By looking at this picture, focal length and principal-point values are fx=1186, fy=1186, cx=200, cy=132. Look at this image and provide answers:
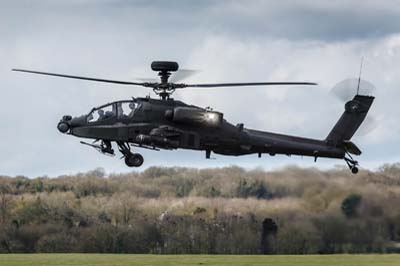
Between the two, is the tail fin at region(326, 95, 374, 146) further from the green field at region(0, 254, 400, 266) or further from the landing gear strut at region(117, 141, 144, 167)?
the green field at region(0, 254, 400, 266)

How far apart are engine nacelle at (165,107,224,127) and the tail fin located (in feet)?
16.9

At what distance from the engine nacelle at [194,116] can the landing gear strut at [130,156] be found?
1.61m

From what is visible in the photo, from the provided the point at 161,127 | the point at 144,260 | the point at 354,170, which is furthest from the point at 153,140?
the point at 144,260

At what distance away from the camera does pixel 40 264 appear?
323 ft

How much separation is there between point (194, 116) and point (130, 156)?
245cm

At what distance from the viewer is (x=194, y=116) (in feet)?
126

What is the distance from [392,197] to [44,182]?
5058 cm

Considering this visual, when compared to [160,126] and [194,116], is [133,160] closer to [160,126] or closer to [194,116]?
[160,126]

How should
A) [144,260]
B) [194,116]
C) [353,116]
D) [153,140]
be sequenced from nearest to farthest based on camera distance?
[153,140], [194,116], [353,116], [144,260]

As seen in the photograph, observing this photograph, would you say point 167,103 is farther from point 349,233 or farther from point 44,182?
point 44,182

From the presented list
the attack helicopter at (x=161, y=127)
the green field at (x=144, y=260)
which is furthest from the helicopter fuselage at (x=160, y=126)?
the green field at (x=144, y=260)

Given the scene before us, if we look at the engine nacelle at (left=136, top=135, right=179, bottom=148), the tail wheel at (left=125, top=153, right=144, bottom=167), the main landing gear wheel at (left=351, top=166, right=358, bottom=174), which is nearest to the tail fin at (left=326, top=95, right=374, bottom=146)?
the main landing gear wheel at (left=351, top=166, right=358, bottom=174)

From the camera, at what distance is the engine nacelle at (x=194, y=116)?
38188 millimetres

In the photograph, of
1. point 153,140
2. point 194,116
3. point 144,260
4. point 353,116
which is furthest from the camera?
point 144,260
